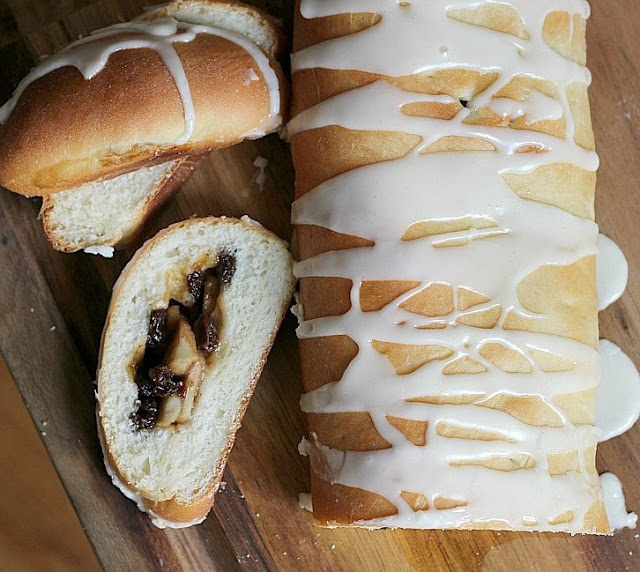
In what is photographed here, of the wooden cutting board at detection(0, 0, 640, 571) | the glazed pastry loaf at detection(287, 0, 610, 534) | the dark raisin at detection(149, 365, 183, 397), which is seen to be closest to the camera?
the glazed pastry loaf at detection(287, 0, 610, 534)

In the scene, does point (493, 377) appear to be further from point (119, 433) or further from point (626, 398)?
point (119, 433)

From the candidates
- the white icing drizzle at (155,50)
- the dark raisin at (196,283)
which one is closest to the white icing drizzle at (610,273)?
the white icing drizzle at (155,50)

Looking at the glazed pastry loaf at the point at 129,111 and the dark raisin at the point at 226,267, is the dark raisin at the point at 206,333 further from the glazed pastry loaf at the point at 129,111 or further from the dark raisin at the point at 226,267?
the glazed pastry loaf at the point at 129,111

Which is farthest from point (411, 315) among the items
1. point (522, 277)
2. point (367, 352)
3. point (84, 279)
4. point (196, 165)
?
point (84, 279)

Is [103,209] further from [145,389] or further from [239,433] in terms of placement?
[239,433]

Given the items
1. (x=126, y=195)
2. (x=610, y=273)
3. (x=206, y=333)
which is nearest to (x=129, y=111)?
(x=126, y=195)

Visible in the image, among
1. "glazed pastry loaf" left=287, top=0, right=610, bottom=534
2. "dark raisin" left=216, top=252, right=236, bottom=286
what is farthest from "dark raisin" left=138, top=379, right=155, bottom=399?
"glazed pastry loaf" left=287, top=0, right=610, bottom=534

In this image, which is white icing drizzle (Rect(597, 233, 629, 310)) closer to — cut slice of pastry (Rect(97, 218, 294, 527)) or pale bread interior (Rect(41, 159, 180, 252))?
cut slice of pastry (Rect(97, 218, 294, 527))
